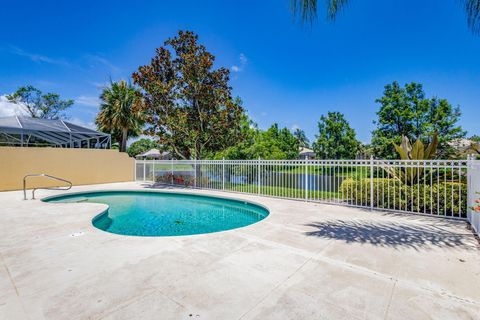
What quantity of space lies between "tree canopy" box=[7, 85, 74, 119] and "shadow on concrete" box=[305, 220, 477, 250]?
36.4m

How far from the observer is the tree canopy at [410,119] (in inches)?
692

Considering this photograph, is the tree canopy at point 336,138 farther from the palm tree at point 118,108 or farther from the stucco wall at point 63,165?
the stucco wall at point 63,165

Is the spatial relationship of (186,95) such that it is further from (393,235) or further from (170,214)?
(393,235)

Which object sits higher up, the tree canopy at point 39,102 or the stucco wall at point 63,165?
the tree canopy at point 39,102

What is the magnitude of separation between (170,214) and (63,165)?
952cm

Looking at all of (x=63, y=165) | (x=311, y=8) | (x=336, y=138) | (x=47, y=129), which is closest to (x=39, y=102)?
(x=47, y=129)

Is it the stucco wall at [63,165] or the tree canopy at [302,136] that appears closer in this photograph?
the stucco wall at [63,165]

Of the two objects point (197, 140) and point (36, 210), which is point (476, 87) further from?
point (36, 210)

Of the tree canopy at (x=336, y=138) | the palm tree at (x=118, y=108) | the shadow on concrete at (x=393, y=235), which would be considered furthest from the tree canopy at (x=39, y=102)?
the shadow on concrete at (x=393, y=235)

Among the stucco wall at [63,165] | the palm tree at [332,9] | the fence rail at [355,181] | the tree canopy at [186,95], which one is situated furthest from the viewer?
the tree canopy at [186,95]

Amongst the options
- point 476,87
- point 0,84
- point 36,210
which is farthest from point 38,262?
point 0,84

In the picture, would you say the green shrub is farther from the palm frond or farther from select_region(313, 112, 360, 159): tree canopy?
select_region(313, 112, 360, 159): tree canopy

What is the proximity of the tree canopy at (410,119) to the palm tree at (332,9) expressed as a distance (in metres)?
17.9

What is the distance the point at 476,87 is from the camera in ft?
52.4
